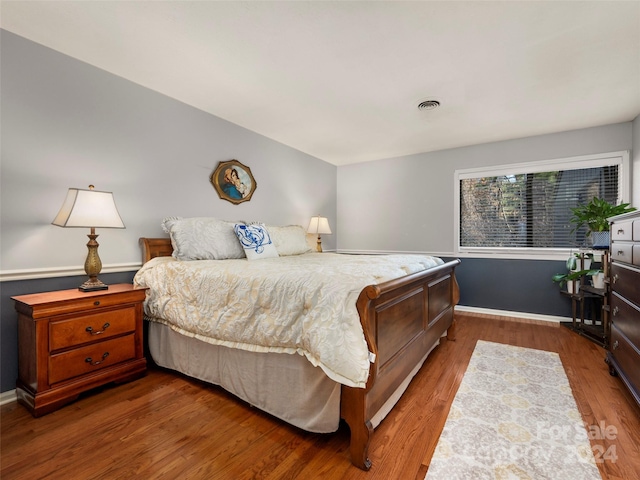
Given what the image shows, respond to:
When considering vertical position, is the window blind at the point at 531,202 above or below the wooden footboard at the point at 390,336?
above

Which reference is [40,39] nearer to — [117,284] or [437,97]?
[117,284]

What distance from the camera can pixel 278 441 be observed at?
5.08ft

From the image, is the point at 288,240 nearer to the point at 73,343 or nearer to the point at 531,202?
the point at 73,343

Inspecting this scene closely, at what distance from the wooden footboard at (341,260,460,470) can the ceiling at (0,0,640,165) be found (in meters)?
1.54

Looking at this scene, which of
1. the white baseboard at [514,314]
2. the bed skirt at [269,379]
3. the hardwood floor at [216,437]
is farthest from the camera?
the white baseboard at [514,314]

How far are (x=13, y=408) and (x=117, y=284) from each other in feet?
3.02

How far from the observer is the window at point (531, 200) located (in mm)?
3486

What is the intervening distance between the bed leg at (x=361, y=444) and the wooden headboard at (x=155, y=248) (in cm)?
216

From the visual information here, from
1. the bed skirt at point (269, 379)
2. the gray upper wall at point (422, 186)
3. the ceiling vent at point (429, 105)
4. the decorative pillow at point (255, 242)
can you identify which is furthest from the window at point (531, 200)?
the bed skirt at point (269, 379)

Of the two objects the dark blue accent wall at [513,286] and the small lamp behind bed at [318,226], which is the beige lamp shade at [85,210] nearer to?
the small lamp behind bed at [318,226]

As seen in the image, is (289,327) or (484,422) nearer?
(289,327)

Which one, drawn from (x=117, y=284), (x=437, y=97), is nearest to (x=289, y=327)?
(x=117, y=284)

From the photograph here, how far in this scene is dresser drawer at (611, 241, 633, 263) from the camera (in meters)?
1.85

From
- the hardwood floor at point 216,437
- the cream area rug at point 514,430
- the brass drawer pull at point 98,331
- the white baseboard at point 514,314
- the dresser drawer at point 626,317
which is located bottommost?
the hardwood floor at point 216,437
